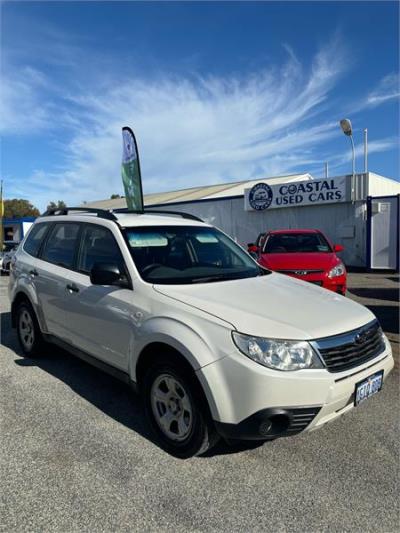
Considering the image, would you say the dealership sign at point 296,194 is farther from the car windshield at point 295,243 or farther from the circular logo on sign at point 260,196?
the car windshield at point 295,243

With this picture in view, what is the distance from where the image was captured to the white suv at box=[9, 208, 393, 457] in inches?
102

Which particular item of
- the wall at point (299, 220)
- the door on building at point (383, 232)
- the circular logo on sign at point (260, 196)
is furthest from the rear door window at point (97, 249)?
the circular logo on sign at point (260, 196)

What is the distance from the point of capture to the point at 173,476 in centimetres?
276

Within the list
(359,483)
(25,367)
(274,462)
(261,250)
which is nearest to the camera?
(359,483)

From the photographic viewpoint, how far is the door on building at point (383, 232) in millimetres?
14539

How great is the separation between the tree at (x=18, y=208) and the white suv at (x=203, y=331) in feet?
280

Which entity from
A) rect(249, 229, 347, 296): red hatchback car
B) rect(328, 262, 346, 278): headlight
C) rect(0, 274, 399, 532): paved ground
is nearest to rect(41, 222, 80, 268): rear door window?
rect(0, 274, 399, 532): paved ground

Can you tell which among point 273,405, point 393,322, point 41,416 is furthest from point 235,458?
point 393,322

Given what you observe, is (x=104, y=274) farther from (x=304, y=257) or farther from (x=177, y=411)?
(x=304, y=257)

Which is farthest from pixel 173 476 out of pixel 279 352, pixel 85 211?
A: pixel 85 211

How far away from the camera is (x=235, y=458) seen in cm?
300

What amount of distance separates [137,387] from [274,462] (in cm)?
115

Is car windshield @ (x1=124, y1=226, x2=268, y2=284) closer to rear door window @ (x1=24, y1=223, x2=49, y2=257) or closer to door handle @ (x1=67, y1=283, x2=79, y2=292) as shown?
door handle @ (x1=67, y1=283, x2=79, y2=292)

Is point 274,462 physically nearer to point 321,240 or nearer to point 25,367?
point 25,367
